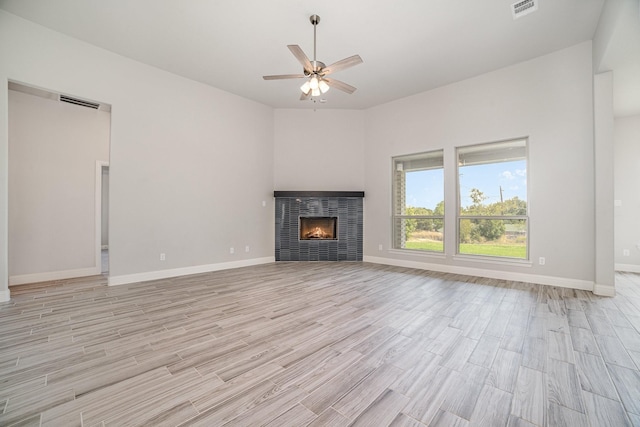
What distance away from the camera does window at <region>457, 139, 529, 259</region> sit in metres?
4.53

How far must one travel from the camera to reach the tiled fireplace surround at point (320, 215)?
247 inches

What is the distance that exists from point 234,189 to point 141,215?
5.79ft

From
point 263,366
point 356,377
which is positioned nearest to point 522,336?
point 356,377

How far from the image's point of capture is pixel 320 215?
20.8 ft

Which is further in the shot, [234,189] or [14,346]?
[234,189]

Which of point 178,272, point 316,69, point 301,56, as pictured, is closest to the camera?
point 301,56

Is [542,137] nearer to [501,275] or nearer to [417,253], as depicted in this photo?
[501,275]

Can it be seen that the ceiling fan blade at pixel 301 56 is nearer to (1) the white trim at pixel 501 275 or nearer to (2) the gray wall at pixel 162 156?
(2) the gray wall at pixel 162 156

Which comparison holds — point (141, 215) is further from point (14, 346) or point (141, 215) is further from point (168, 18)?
point (168, 18)

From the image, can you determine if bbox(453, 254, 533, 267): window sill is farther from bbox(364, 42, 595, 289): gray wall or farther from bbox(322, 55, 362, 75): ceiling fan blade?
bbox(322, 55, 362, 75): ceiling fan blade

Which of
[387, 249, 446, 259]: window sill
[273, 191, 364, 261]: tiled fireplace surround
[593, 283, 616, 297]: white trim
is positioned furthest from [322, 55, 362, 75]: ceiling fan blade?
[593, 283, 616, 297]: white trim

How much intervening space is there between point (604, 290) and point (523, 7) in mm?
3751

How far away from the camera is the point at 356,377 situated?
1.75 meters

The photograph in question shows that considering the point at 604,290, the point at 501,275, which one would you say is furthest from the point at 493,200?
the point at 604,290
